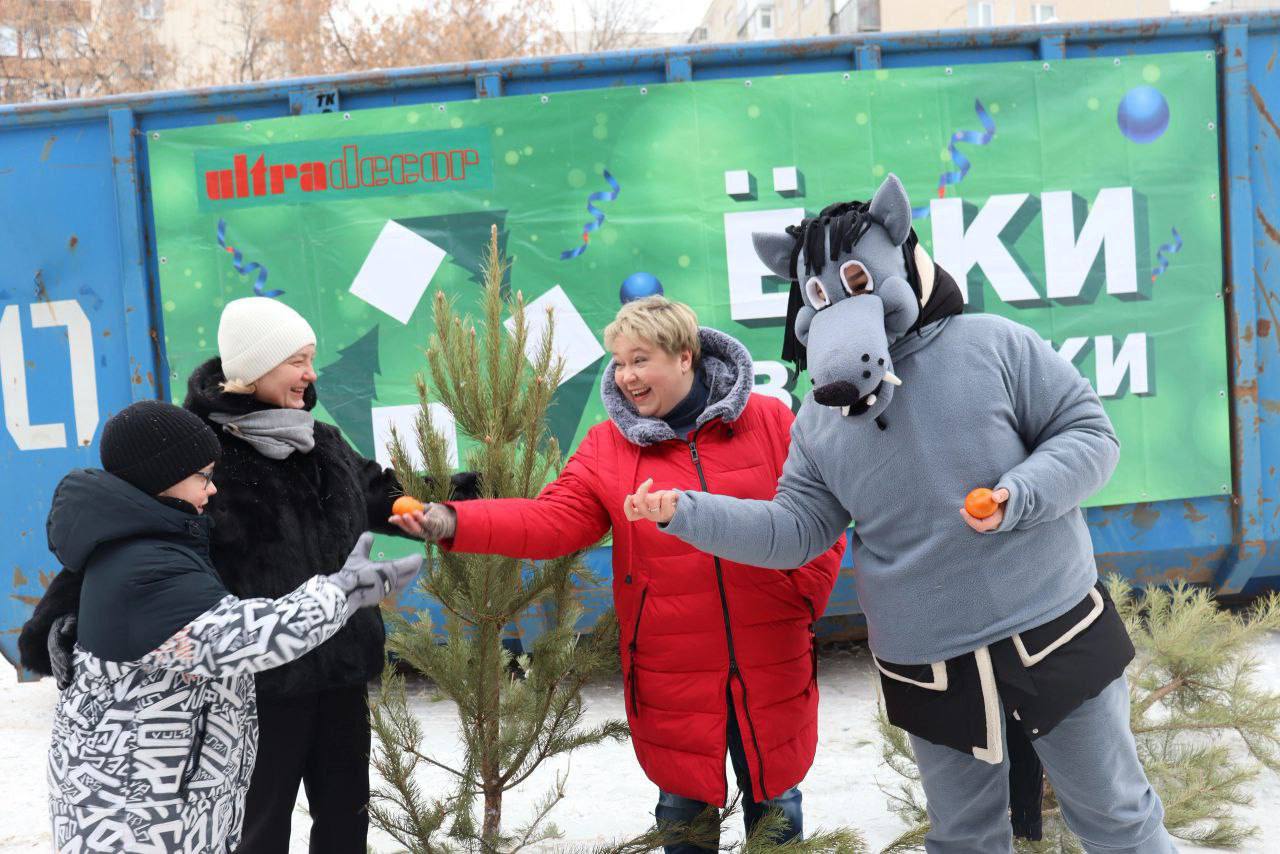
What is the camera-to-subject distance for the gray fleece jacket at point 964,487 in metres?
1.81

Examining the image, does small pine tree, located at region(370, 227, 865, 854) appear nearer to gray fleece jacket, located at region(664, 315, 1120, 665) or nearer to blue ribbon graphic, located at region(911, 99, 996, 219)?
gray fleece jacket, located at region(664, 315, 1120, 665)

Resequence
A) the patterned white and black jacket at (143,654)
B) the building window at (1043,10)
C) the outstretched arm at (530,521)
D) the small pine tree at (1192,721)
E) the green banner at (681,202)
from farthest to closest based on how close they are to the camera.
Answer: the building window at (1043,10)
the green banner at (681,202)
the small pine tree at (1192,721)
the outstretched arm at (530,521)
the patterned white and black jacket at (143,654)

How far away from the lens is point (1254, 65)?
4.09m

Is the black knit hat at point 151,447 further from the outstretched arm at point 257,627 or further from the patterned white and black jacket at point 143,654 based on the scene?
the outstretched arm at point 257,627

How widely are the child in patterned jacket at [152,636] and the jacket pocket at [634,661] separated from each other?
23.4 inches

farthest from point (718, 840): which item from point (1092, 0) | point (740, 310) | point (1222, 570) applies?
point (1092, 0)

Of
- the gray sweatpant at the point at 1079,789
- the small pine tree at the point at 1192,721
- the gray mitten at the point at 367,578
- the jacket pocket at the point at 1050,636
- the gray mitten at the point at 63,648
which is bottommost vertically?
the small pine tree at the point at 1192,721

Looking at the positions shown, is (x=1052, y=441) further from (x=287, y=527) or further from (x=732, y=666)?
(x=287, y=527)

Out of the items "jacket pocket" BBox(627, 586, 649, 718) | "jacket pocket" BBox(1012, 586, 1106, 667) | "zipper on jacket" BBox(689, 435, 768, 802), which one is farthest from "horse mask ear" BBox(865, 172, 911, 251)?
"jacket pocket" BBox(627, 586, 649, 718)

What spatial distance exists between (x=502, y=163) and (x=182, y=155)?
4.31 feet

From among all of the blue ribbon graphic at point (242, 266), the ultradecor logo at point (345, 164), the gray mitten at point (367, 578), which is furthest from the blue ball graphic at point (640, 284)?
the gray mitten at point (367, 578)

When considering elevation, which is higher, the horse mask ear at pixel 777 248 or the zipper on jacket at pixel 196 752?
the horse mask ear at pixel 777 248

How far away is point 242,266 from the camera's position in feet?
13.2

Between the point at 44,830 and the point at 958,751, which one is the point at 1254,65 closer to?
the point at 958,751
